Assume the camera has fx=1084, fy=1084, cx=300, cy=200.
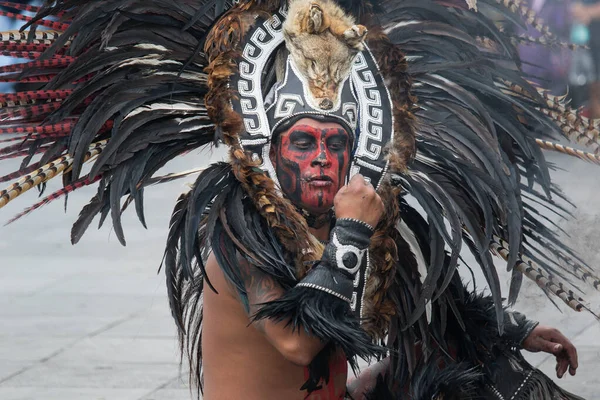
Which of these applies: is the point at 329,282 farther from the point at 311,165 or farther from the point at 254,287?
the point at 311,165

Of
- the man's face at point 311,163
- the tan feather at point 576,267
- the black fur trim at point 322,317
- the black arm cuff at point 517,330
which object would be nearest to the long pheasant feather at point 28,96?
the man's face at point 311,163

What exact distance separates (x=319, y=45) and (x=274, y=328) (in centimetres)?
81

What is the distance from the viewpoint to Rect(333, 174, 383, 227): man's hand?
2.86 m

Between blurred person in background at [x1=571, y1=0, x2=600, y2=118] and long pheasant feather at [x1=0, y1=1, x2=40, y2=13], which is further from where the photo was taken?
blurred person in background at [x1=571, y1=0, x2=600, y2=118]

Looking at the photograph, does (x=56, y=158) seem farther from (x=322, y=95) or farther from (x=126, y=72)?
(x=322, y=95)

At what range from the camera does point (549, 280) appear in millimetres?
3227

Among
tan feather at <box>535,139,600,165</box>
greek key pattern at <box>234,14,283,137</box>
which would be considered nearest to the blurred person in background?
tan feather at <box>535,139,600,165</box>

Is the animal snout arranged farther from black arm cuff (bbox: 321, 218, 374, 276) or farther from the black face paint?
black arm cuff (bbox: 321, 218, 374, 276)

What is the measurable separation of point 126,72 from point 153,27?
0.50 feet

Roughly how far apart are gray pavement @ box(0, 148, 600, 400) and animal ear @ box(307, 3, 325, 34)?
1393 millimetres

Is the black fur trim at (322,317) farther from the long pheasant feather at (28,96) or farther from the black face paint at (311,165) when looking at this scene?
the long pheasant feather at (28,96)

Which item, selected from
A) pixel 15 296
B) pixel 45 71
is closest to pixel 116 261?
pixel 15 296

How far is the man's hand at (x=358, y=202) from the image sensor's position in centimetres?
286

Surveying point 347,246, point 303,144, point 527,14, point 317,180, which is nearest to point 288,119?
point 303,144
